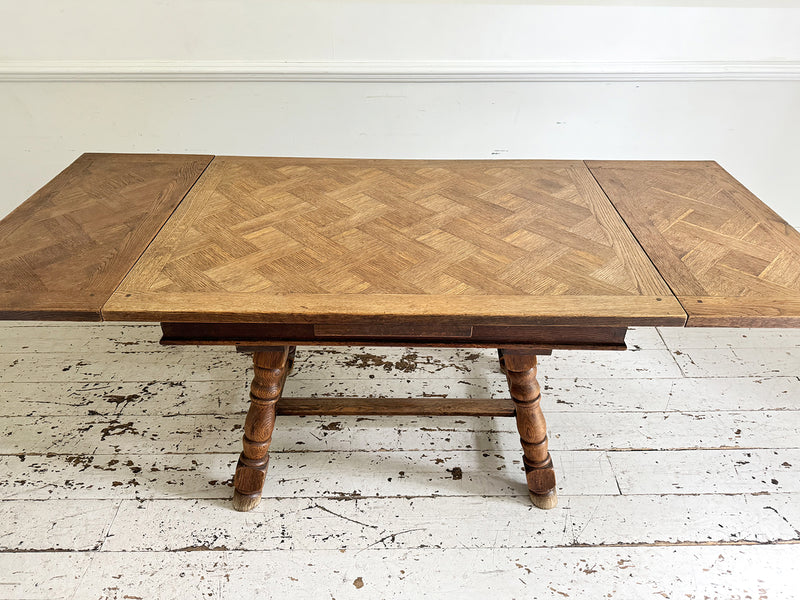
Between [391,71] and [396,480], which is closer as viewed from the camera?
[396,480]

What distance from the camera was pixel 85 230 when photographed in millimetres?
1457

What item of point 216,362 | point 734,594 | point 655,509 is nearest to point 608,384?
point 655,509

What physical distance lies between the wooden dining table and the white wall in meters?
0.57

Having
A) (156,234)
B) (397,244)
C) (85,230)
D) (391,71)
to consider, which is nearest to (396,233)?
(397,244)

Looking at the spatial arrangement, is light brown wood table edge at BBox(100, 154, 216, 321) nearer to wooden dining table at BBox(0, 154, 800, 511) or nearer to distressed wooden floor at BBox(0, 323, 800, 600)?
wooden dining table at BBox(0, 154, 800, 511)

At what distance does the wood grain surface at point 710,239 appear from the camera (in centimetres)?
120

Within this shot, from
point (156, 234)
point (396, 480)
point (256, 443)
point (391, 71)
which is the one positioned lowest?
point (396, 480)

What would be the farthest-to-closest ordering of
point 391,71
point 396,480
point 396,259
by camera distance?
point 391,71 → point 396,480 → point 396,259

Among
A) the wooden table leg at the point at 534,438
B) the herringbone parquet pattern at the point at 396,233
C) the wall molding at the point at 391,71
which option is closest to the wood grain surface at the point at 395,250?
the herringbone parquet pattern at the point at 396,233

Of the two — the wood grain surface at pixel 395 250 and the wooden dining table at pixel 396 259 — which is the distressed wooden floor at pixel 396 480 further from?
the wood grain surface at pixel 395 250

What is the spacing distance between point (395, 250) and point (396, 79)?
1137mm

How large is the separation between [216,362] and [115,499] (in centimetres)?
59

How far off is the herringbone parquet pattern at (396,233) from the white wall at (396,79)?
0.58 metres

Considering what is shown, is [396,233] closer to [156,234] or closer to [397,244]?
[397,244]
